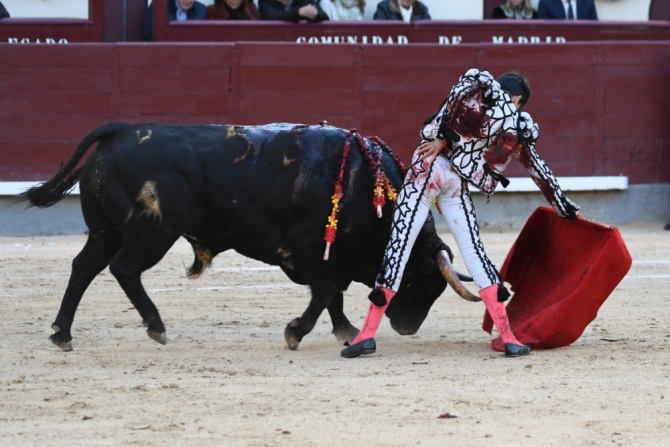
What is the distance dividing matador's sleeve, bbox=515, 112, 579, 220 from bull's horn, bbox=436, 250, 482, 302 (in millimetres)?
485

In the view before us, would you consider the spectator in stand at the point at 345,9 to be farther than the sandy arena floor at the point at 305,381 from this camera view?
Yes

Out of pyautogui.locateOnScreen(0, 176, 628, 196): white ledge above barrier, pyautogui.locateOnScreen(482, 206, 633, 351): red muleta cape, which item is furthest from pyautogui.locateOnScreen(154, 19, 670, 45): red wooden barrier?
pyautogui.locateOnScreen(482, 206, 633, 351): red muleta cape

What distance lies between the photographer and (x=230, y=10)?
9555mm

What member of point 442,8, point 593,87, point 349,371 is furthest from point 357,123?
point 349,371

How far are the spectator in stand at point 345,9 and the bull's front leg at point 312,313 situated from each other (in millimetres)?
5228

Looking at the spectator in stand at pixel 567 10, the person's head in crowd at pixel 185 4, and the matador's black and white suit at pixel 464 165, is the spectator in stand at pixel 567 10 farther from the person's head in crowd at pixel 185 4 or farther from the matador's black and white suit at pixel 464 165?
the matador's black and white suit at pixel 464 165

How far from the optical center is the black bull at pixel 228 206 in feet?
15.4

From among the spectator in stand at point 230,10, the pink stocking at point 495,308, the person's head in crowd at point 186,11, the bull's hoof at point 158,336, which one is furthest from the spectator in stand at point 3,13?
the pink stocking at point 495,308

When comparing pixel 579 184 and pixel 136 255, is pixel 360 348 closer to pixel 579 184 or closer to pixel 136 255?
pixel 136 255

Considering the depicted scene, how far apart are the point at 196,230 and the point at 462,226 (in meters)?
1.08

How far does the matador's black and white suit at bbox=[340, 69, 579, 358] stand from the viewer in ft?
A: 15.0

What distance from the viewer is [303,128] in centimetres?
495

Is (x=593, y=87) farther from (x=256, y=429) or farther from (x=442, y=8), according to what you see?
(x=256, y=429)

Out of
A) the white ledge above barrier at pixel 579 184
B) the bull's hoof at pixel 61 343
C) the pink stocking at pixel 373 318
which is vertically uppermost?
the pink stocking at pixel 373 318
